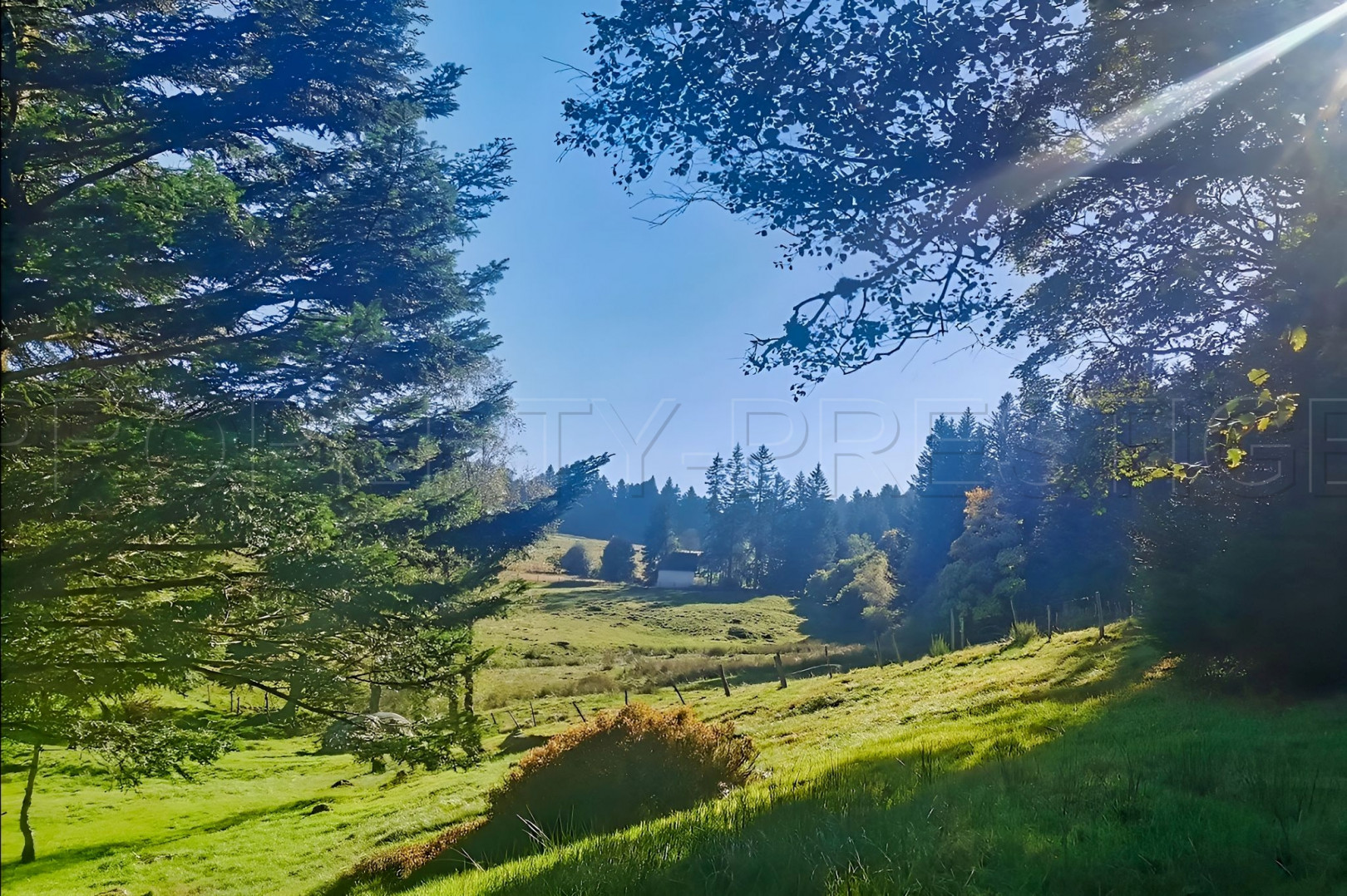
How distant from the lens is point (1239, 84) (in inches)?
230

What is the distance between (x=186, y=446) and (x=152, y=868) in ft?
45.1

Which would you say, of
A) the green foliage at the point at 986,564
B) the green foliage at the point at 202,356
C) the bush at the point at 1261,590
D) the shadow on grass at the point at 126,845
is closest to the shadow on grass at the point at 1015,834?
the green foliage at the point at 202,356

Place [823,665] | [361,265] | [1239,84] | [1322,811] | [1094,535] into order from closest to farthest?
[1322,811] → [1239,84] → [361,265] → [823,665] → [1094,535]

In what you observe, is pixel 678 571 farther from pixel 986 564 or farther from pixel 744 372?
pixel 744 372

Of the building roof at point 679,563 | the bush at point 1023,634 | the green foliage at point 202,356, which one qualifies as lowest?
the building roof at point 679,563

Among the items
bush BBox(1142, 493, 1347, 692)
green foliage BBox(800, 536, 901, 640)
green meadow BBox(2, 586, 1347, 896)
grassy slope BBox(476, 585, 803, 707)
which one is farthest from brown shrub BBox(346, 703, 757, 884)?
green foliage BBox(800, 536, 901, 640)

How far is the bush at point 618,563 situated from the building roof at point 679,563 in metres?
6.11

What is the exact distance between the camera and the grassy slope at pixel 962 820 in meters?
4.25

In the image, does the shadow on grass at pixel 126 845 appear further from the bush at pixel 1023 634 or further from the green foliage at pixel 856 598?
the green foliage at pixel 856 598

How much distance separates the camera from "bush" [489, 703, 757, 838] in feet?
31.4

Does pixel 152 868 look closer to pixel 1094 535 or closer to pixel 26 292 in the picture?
pixel 26 292

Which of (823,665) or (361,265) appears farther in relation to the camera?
(823,665)

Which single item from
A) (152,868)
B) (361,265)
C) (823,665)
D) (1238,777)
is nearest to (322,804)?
(152,868)

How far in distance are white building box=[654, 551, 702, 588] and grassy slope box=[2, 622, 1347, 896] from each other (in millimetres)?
82560
